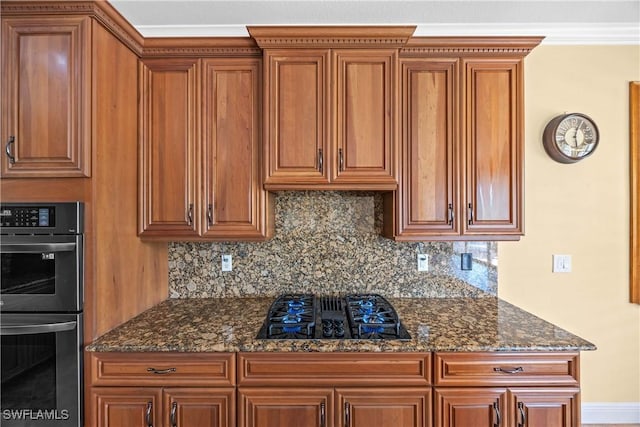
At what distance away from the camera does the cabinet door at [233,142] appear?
1979 mm

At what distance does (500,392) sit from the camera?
1.55 m

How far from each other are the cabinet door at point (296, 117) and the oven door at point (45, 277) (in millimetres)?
989

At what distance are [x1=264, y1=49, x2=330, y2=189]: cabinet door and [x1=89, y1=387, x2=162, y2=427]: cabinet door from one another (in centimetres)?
117

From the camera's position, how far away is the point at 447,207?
1972mm

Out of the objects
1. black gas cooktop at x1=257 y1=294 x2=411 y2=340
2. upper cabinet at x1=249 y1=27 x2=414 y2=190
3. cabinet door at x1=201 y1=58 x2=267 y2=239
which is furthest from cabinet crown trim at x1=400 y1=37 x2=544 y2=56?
black gas cooktop at x1=257 y1=294 x2=411 y2=340

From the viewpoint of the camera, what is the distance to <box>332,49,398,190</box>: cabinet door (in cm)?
192

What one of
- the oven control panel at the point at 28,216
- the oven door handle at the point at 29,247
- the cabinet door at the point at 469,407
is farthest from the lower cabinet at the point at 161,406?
the cabinet door at the point at 469,407

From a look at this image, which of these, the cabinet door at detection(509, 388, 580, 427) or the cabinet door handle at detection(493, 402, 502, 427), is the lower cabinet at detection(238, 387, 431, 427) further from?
the cabinet door at detection(509, 388, 580, 427)

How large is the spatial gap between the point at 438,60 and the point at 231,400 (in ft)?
6.86

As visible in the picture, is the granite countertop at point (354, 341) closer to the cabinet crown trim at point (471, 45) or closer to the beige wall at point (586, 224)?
the beige wall at point (586, 224)

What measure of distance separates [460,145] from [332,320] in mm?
1223

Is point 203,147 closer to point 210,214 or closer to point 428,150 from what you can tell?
point 210,214

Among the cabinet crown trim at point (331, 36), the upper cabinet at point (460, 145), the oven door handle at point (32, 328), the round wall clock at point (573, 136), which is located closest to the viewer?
the oven door handle at point (32, 328)

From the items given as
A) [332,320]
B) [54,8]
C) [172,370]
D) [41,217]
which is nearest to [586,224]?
[332,320]
